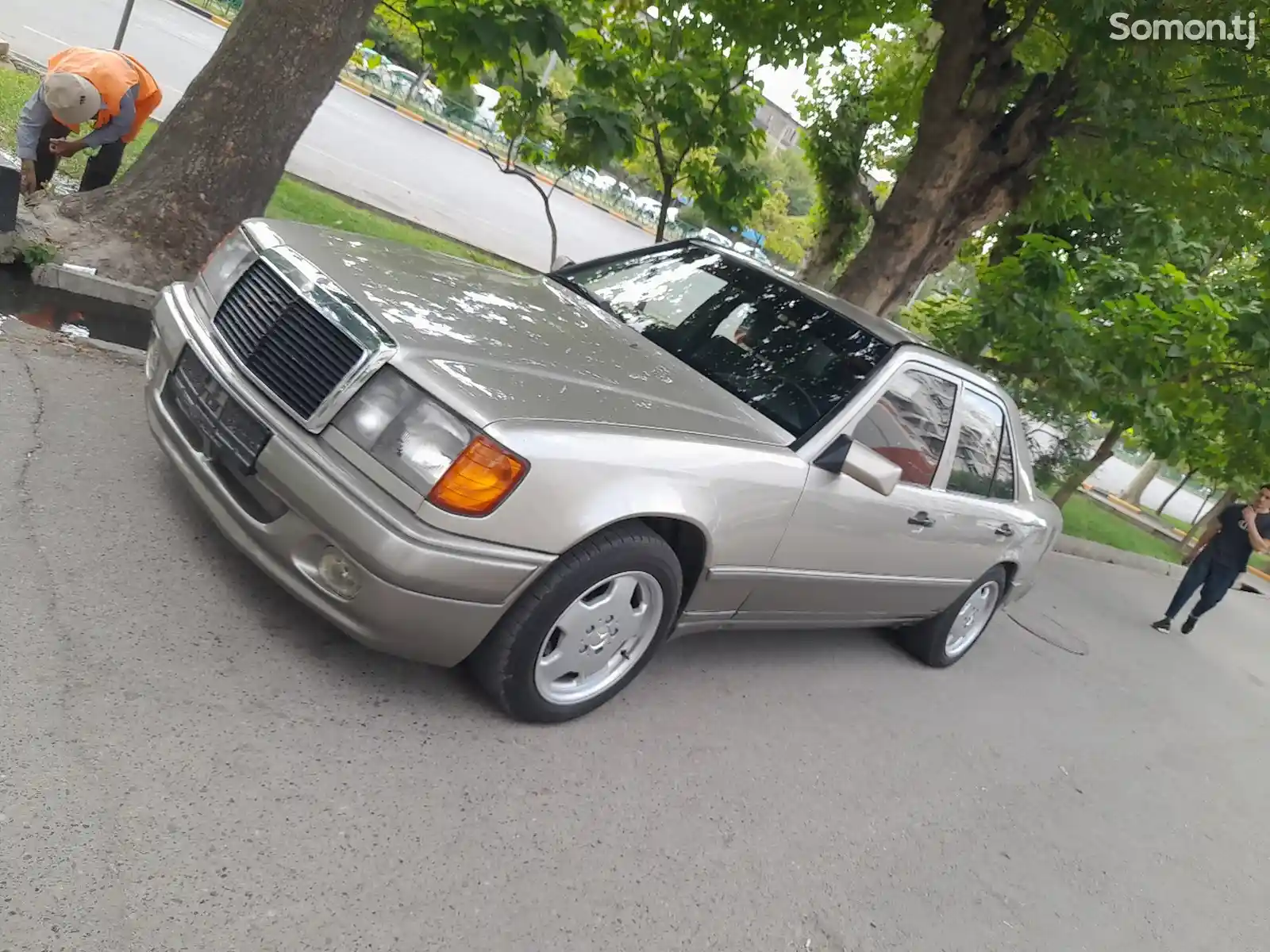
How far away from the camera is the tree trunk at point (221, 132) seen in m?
5.64

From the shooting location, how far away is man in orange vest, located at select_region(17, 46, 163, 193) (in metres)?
5.46

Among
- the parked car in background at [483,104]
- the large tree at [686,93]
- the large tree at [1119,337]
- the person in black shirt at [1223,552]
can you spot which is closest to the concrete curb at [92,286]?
the large tree at [686,93]

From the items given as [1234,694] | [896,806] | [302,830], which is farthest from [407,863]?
[1234,694]

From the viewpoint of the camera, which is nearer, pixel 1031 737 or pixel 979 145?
pixel 1031 737

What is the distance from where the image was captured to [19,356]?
4.27 metres

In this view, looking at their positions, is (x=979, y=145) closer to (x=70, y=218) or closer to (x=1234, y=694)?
(x=1234, y=694)

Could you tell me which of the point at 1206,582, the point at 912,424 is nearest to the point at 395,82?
the point at 1206,582

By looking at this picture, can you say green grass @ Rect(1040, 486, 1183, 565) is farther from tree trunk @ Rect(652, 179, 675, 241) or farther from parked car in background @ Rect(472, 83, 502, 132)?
parked car in background @ Rect(472, 83, 502, 132)

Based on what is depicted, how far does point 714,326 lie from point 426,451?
183 centimetres

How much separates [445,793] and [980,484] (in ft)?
10.5

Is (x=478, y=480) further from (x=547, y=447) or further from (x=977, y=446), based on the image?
(x=977, y=446)

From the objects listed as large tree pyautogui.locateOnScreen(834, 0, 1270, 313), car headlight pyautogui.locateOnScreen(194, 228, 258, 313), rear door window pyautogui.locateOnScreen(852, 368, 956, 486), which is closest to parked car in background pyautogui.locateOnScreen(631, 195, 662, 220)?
large tree pyautogui.locateOnScreen(834, 0, 1270, 313)

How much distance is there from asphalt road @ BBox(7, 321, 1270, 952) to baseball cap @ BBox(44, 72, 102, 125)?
68.8 inches

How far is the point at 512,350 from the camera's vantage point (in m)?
3.20
